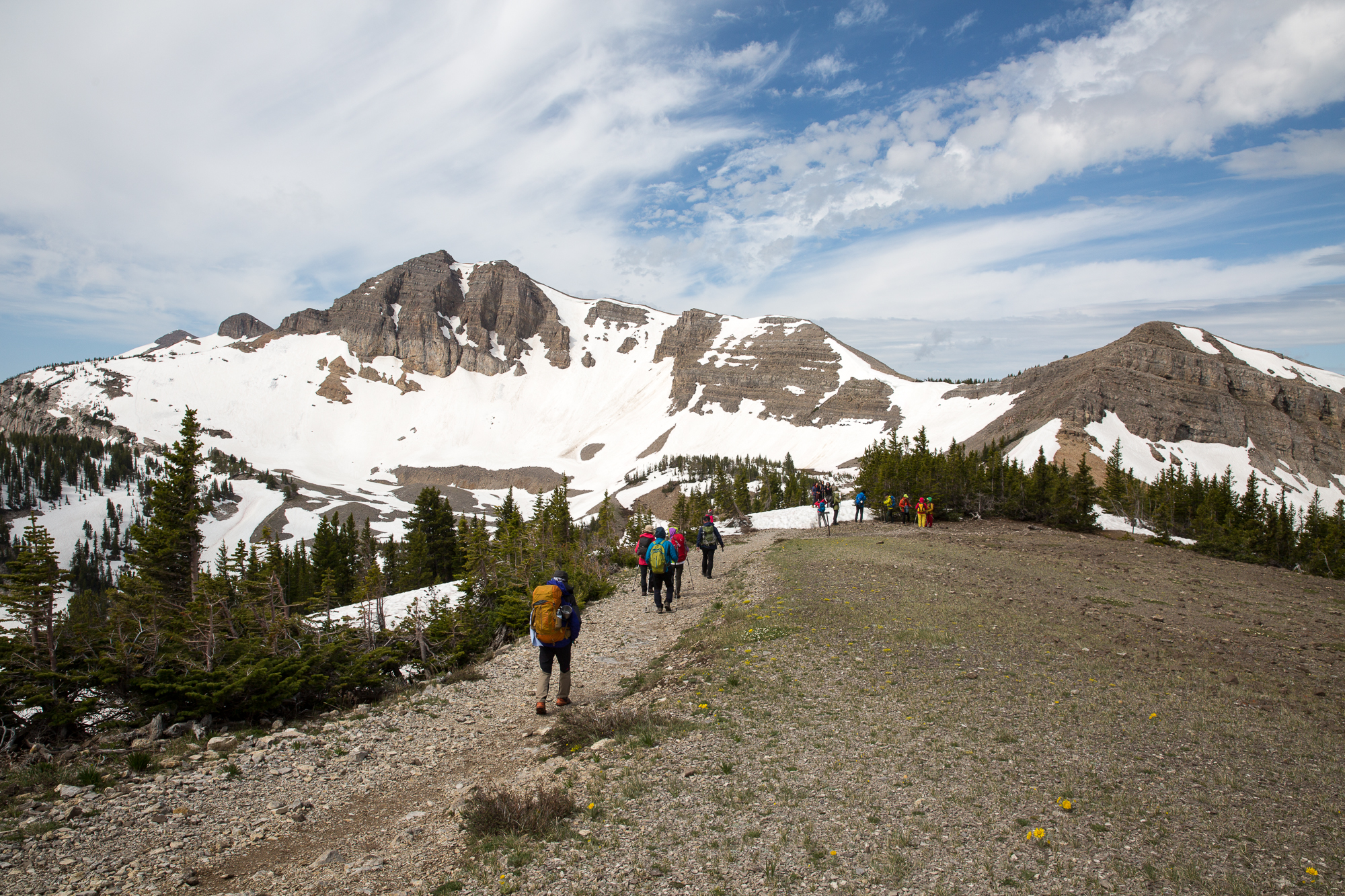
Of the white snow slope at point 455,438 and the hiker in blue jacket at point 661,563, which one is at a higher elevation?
the white snow slope at point 455,438

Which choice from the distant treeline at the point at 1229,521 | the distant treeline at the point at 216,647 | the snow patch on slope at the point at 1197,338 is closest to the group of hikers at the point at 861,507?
the distant treeline at the point at 1229,521

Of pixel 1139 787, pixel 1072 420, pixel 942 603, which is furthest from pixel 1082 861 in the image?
pixel 1072 420

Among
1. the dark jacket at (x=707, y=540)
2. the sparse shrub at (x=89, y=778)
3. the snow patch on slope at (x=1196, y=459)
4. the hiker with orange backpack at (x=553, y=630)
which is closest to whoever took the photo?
the sparse shrub at (x=89, y=778)

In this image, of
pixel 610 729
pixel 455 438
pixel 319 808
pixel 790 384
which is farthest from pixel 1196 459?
pixel 455 438

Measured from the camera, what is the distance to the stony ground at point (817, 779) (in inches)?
199

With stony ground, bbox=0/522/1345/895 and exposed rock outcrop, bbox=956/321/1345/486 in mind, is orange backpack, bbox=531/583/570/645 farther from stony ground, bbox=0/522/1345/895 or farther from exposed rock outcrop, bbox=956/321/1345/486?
exposed rock outcrop, bbox=956/321/1345/486

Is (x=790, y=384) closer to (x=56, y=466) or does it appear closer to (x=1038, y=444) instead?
(x=1038, y=444)

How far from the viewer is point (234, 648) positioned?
9.82 m

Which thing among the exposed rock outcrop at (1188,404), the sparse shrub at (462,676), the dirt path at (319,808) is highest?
the exposed rock outcrop at (1188,404)

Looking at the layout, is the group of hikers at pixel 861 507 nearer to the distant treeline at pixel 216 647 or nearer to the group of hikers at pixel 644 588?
the group of hikers at pixel 644 588

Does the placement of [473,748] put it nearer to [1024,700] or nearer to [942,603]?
[1024,700]

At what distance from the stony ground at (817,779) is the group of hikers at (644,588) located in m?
0.75

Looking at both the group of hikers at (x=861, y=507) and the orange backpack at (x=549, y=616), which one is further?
the group of hikers at (x=861, y=507)

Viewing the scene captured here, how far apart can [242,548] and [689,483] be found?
Result: 89149mm
